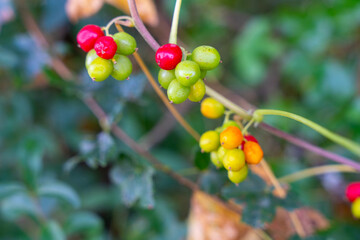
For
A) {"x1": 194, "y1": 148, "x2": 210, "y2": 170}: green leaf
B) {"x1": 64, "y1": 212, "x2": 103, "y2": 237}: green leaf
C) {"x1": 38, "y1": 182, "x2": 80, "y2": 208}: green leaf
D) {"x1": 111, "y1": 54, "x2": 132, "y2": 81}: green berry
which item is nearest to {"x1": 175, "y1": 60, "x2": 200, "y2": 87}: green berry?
{"x1": 111, "y1": 54, "x2": 132, "y2": 81}: green berry

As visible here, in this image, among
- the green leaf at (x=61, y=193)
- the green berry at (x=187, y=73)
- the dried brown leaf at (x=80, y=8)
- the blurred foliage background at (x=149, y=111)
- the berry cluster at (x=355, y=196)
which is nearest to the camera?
the green berry at (x=187, y=73)

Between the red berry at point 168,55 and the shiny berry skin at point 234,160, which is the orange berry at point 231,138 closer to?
the shiny berry skin at point 234,160

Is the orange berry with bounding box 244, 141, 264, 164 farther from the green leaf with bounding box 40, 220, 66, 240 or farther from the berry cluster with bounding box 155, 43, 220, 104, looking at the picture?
the green leaf with bounding box 40, 220, 66, 240

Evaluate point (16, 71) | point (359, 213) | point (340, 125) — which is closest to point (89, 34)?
point (359, 213)

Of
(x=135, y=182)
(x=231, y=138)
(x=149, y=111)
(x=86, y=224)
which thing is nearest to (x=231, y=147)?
(x=231, y=138)

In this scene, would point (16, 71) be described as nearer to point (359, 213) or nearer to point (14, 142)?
point (14, 142)

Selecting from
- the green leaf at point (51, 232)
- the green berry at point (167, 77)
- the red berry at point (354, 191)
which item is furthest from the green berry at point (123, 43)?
the green leaf at point (51, 232)

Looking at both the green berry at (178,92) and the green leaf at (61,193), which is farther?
the green leaf at (61,193)

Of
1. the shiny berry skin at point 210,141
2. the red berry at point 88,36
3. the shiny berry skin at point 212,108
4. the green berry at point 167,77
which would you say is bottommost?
the shiny berry skin at point 210,141
